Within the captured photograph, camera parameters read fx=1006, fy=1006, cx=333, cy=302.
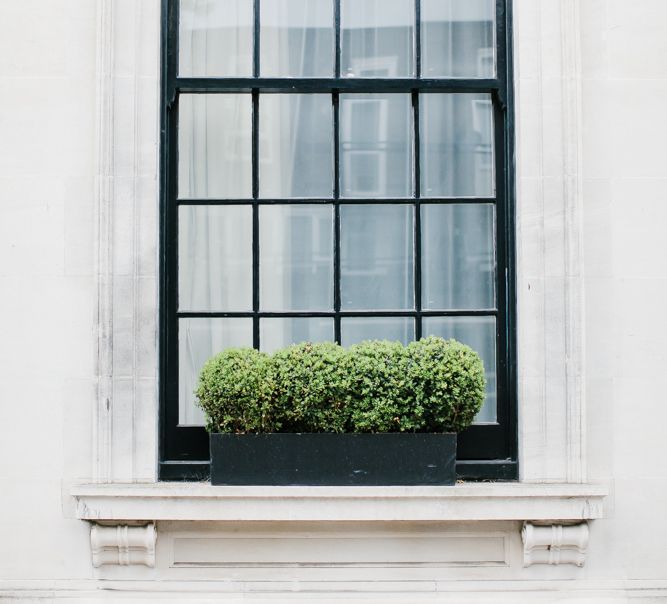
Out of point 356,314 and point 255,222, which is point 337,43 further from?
point 356,314

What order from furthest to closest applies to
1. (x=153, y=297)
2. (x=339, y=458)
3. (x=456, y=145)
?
(x=456, y=145) → (x=153, y=297) → (x=339, y=458)

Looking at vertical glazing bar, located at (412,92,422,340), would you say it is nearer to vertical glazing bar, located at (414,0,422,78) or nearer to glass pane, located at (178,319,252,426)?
vertical glazing bar, located at (414,0,422,78)

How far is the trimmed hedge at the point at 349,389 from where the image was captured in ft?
17.7

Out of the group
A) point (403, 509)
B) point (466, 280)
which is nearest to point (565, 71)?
point (466, 280)

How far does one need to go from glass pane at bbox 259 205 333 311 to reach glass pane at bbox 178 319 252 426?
0.97 ft

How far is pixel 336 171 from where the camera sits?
5.98 meters

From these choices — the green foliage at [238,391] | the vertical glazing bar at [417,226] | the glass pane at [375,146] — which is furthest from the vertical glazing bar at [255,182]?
the vertical glazing bar at [417,226]

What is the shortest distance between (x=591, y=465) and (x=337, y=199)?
2.12 m

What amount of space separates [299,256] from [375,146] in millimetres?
805

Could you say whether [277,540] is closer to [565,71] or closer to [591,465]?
[591,465]

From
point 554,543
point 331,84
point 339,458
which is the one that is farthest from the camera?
point 331,84

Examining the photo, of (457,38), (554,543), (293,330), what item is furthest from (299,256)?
(554,543)

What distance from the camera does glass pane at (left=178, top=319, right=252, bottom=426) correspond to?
19.4 feet

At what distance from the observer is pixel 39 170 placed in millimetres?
5742
